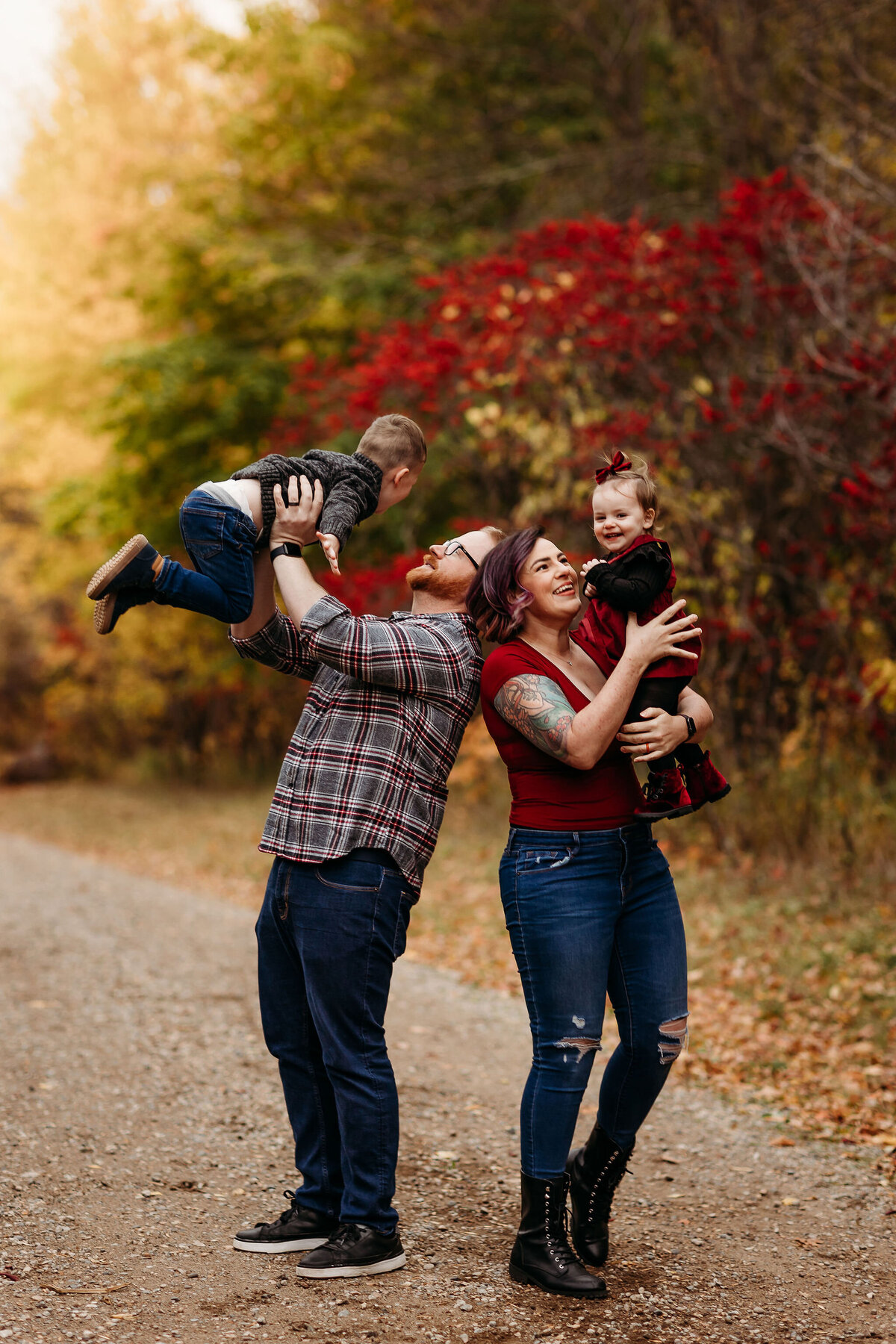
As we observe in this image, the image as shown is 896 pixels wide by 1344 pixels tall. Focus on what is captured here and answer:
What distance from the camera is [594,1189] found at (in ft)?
10.8

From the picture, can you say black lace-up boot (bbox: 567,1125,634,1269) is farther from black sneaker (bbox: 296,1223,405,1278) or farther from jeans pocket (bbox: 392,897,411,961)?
jeans pocket (bbox: 392,897,411,961)

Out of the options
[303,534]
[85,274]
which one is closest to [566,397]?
[303,534]

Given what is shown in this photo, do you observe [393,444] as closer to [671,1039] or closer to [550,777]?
[550,777]

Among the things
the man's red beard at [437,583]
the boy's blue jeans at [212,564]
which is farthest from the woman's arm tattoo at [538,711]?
the boy's blue jeans at [212,564]

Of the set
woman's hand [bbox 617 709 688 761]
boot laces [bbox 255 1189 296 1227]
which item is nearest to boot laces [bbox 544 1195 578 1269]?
boot laces [bbox 255 1189 296 1227]

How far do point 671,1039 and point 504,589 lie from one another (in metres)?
1.25

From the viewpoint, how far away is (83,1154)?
4.18m

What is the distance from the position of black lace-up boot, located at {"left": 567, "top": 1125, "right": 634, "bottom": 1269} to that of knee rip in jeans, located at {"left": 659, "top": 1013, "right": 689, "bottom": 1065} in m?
0.30

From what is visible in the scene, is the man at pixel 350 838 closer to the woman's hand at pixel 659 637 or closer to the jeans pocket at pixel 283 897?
the jeans pocket at pixel 283 897

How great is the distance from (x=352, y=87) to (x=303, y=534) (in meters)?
12.9

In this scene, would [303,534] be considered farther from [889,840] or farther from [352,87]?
[352,87]

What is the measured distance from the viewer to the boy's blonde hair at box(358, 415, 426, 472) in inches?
124

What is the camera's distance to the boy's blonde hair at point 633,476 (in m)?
3.15

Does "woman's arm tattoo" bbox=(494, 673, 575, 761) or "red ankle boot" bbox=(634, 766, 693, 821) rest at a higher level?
"woman's arm tattoo" bbox=(494, 673, 575, 761)
